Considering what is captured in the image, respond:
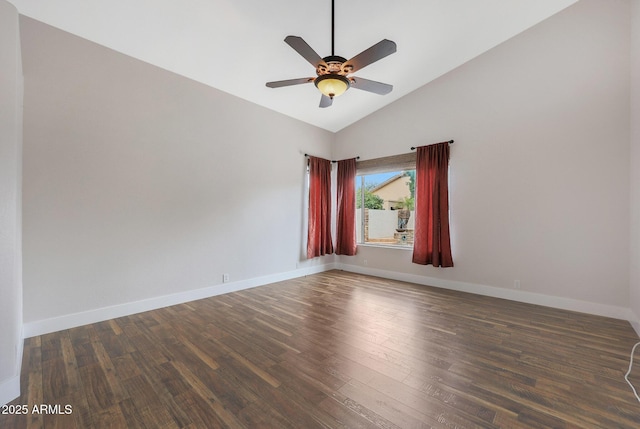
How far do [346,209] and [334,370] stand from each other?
3993 millimetres

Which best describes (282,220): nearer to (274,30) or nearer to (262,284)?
(262,284)

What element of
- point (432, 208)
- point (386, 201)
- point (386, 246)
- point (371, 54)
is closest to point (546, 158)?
point (432, 208)

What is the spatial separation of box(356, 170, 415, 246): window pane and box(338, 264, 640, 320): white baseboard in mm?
688

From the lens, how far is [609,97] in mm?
3279

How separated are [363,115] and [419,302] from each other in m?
3.82

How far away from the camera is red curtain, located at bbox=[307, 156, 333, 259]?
5582mm

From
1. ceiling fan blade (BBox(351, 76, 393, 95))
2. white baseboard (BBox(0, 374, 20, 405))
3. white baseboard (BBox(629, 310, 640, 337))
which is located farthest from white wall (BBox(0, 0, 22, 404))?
white baseboard (BBox(629, 310, 640, 337))

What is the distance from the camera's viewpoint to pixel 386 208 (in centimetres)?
562

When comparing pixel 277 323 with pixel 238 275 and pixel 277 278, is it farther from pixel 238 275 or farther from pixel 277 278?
pixel 277 278

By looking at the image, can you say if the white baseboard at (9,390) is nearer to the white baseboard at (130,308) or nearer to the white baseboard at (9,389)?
the white baseboard at (9,389)

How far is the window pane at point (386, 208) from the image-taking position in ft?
17.2

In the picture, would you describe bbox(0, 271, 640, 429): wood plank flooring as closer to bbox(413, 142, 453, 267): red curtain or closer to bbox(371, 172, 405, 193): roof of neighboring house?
bbox(413, 142, 453, 267): red curtain

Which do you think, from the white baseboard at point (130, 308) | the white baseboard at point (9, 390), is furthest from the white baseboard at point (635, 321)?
the white baseboard at point (9, 390)

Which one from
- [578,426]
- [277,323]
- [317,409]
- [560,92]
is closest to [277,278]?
[277,323]
